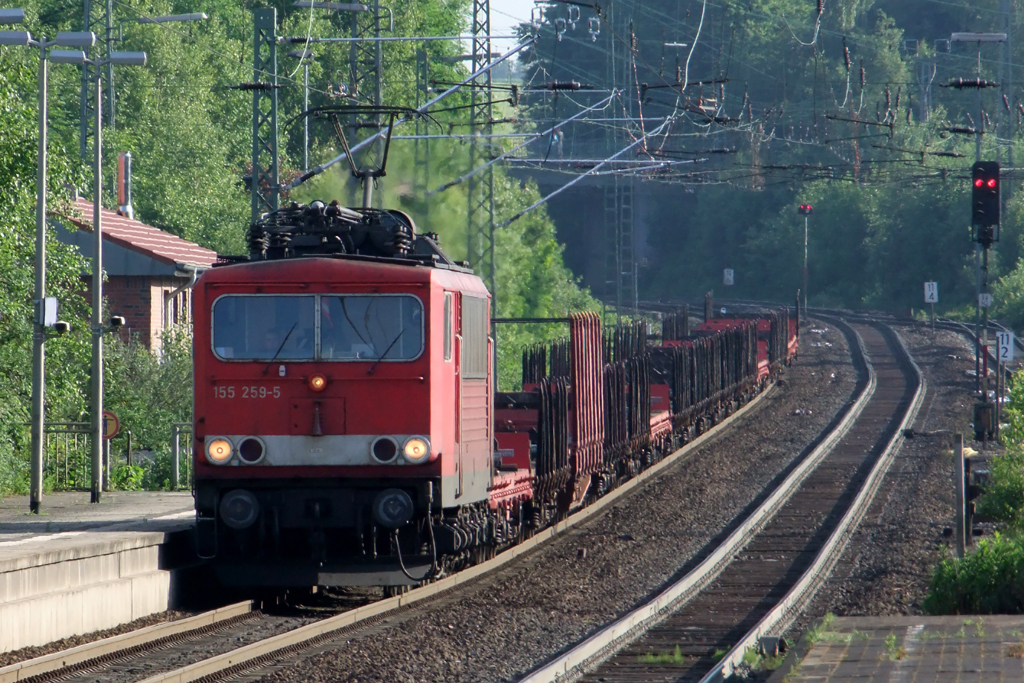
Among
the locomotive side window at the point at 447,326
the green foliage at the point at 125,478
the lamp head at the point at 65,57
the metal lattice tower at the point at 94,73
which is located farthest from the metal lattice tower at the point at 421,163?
the locomotive side window at the point at 447,326

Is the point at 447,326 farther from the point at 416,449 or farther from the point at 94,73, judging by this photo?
the point at 94,73

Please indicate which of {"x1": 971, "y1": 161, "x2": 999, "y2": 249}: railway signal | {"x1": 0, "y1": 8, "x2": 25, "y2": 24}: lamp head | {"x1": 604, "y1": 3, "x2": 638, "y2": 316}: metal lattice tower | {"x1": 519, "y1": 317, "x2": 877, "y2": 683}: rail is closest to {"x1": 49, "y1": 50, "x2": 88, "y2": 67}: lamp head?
{"x1": 0, "y1": 8, "x2": 25, "y2": 24}: lamp head

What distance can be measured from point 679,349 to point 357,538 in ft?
55.1

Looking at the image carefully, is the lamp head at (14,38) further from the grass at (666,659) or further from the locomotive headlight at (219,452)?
the grass at (666,659)

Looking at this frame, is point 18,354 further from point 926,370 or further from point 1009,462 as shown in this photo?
point 926,370

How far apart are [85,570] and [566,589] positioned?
4.81 m

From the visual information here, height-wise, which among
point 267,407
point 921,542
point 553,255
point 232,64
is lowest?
point 921,542

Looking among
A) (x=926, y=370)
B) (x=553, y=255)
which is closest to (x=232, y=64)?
(x=553, y=255)

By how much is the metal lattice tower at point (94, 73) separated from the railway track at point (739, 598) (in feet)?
30.2

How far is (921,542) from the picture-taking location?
1633 cm

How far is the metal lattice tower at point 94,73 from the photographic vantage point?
2447 cm

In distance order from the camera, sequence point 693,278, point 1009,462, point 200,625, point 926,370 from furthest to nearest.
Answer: point 693,278, point 926,370, point 1009,462, point 200,625

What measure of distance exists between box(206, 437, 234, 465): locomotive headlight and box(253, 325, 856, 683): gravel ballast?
1832mm

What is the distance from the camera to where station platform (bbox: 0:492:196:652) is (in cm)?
931
